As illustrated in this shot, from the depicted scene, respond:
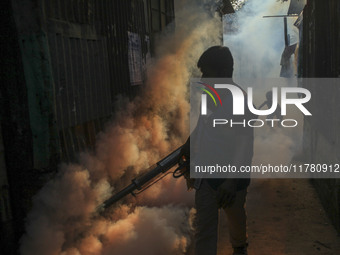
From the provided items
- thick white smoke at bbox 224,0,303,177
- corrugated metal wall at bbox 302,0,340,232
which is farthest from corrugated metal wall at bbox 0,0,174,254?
thick white smoke at bbox 224,0,303,177

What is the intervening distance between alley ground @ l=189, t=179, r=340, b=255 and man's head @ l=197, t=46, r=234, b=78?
88.5 inches

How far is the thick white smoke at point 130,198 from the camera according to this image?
11.1 feet

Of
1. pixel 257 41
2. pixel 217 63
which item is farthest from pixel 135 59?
pixel 257 41

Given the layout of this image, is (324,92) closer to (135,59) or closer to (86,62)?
(135,59)

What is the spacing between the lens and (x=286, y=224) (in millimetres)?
5137

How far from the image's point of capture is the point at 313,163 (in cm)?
704

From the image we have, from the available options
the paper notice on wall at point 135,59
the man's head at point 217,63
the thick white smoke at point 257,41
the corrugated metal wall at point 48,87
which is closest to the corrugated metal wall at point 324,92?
the man's head at point 217,63

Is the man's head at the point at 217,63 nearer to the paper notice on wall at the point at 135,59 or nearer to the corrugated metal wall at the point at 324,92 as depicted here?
the corrugated metal wall at the point at 324,92

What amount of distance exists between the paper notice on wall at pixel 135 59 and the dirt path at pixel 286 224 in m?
2.65

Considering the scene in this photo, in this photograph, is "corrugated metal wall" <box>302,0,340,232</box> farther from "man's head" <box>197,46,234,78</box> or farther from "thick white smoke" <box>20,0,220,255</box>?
"man's head" <box>197,46,234,78</box>

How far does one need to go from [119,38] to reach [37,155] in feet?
8.54

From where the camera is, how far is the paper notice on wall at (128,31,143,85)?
5787mm

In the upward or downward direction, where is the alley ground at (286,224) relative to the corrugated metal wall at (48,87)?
downward

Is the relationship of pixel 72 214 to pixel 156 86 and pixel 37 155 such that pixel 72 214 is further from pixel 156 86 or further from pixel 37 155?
pixel 156 86
